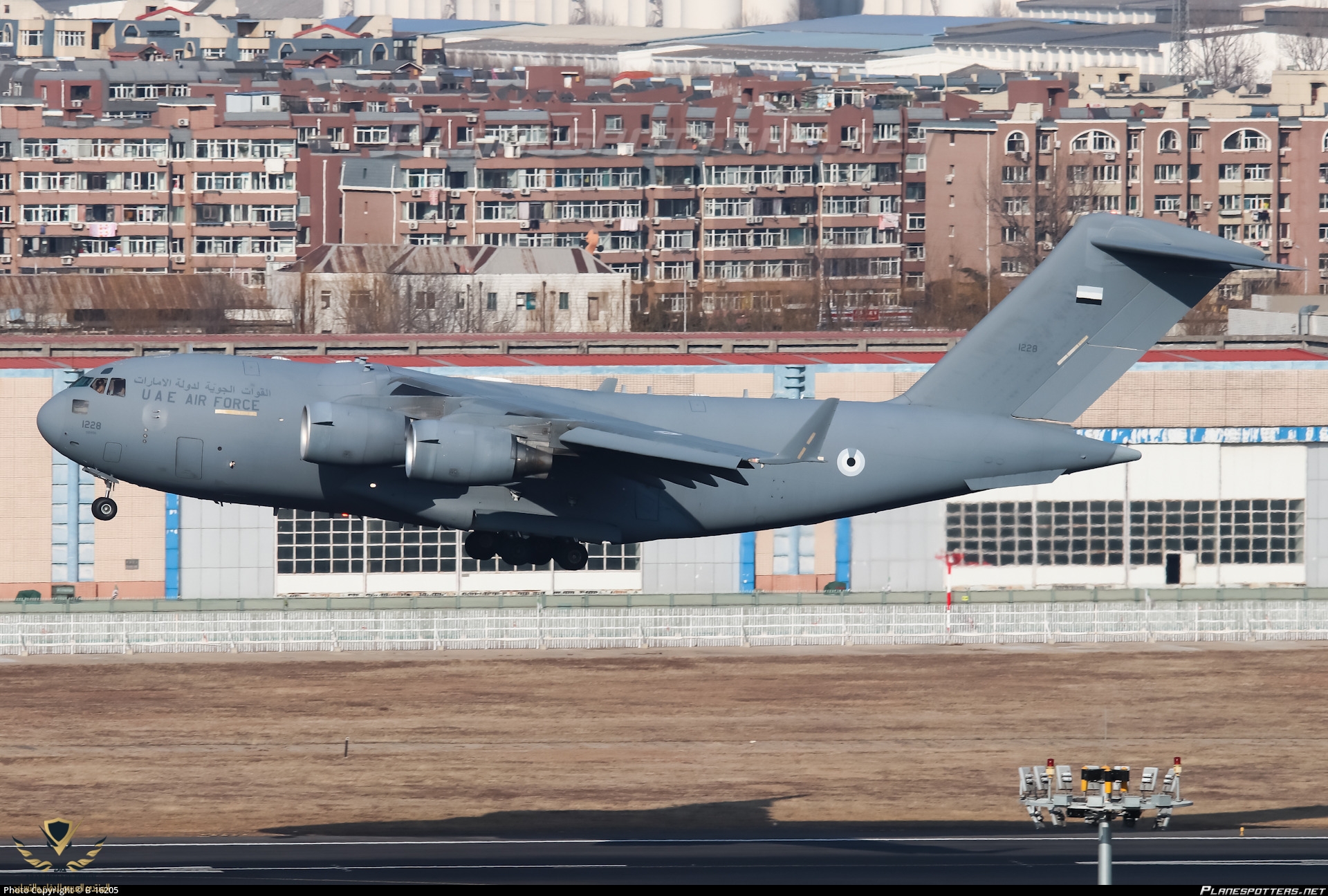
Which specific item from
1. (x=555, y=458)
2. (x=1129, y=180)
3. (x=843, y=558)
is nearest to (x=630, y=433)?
(x=555, y=458)

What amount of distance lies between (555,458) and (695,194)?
3877 inches

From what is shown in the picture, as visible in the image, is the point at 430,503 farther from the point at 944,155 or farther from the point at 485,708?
the point at 944,155

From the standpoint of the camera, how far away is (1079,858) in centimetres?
3038

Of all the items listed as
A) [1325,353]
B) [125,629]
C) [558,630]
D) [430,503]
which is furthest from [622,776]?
[1325,353]

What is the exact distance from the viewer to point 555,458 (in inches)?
1159

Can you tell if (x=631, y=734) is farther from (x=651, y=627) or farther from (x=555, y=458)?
(x=555, y=458)

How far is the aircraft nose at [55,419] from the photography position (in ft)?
96.3

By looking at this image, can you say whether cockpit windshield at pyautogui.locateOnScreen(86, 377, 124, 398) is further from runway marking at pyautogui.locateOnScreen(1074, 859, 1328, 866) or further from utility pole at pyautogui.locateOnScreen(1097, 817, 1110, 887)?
runway marking at pyautogui.locateOnScreen(1074, 859, 1328, 866)

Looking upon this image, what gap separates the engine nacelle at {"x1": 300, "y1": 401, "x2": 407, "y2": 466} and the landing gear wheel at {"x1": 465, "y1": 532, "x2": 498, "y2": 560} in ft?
8.37

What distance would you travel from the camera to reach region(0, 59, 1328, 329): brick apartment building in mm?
122062

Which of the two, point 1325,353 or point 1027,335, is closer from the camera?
point 1027,335

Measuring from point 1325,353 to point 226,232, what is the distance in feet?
269

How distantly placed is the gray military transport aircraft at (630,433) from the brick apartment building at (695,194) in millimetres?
81530
